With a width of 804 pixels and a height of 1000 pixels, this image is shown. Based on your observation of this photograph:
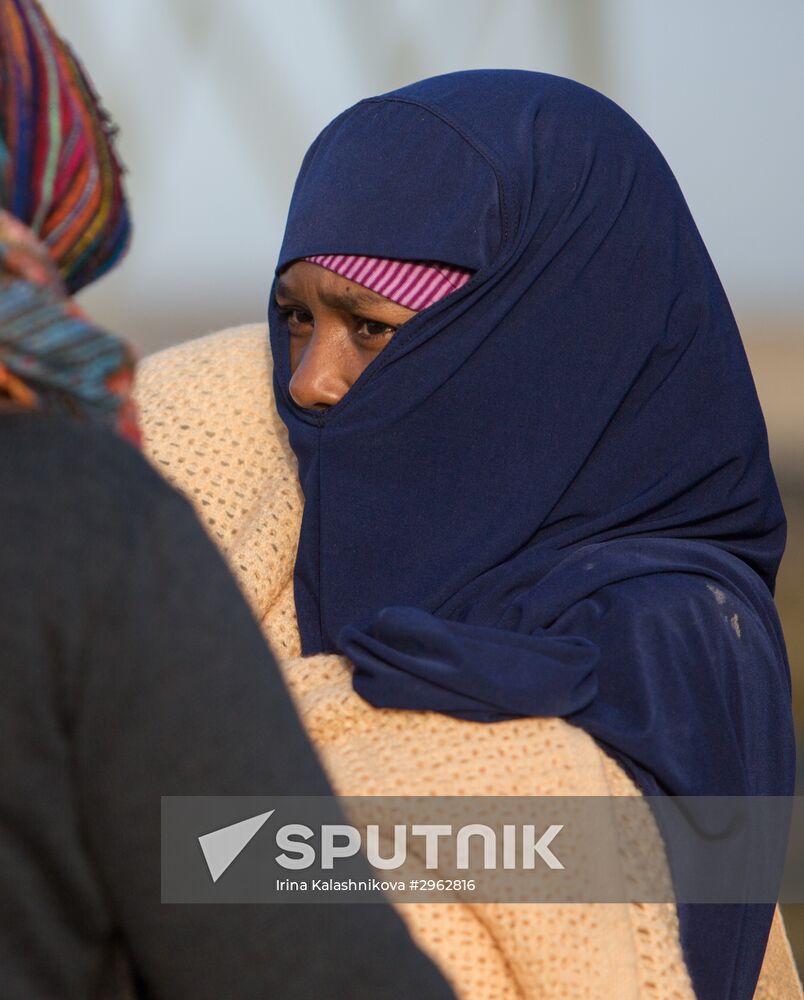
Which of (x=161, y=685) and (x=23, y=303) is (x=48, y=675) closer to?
(x=161, y=685)

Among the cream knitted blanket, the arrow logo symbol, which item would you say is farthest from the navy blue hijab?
the arrow logo symbol

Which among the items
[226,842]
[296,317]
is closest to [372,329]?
[296,317]

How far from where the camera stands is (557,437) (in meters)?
1.88

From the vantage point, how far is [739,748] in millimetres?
1755

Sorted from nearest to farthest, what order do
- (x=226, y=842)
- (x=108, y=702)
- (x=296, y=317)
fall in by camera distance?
(x=108, y=702)
(x=226, y=842)
(x=296, y=317)

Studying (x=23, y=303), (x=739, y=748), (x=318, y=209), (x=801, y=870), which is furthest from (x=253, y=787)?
(x=801, y=870)

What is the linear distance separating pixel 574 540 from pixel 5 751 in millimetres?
1188

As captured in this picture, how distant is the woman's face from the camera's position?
76.4 inches

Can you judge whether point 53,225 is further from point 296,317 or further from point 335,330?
point 296,317

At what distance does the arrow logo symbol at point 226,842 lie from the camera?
0.88 m

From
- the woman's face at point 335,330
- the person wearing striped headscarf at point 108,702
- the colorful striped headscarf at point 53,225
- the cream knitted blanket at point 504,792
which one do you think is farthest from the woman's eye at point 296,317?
the person wearing striped headscarf at point 108,702

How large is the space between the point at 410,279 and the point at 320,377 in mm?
197

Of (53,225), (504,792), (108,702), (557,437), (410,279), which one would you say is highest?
(53,225)

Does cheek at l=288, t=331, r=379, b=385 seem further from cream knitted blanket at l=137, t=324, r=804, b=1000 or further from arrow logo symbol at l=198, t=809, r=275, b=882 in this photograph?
arrow logo symbol at l=198, t=809, r=275, b=882
